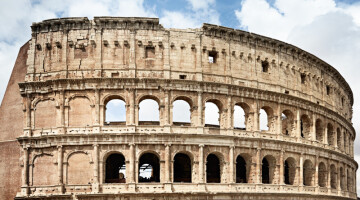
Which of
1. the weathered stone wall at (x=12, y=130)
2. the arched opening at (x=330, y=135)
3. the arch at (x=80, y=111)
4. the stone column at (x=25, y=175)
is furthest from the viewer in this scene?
the arched opening at (x=330, y=135)

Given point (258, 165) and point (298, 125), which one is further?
point (298, 125)

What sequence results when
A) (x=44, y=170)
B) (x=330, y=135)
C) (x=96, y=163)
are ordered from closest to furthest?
(x=96, y=163)
(x=44, y=170)
(x=330, y=135)

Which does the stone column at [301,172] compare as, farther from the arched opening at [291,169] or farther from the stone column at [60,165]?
the stone column at [60,165]

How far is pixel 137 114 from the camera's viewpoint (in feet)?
87.0

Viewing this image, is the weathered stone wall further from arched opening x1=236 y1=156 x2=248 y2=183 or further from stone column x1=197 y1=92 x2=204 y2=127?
arched opening x1=236 y1=156 x2=248 y2=183

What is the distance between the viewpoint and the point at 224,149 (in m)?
27.3

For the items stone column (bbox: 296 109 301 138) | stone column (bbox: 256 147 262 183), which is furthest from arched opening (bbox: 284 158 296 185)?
stone column (bbox: 256 147 262 183)

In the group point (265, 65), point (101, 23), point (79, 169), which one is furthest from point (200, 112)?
point (101, 23)

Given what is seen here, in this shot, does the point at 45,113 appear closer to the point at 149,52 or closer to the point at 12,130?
the point at 12,130

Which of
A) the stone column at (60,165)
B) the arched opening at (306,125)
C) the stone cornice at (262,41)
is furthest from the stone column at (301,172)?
the stone column at (60,165)

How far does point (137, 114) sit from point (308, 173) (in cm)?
1305

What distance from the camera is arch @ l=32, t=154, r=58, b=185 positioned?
2589 centimetres

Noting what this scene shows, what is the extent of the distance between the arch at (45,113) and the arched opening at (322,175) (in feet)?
60.8

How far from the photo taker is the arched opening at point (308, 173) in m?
31.9
